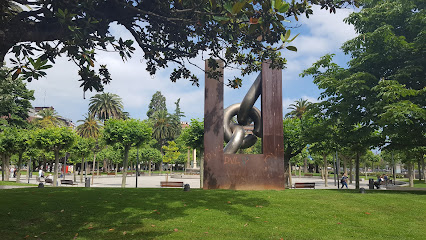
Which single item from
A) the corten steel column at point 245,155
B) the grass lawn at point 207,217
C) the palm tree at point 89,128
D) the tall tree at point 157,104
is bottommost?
the grass lawn at point 207,217

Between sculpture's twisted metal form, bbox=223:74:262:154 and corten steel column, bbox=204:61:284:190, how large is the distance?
0.87 m

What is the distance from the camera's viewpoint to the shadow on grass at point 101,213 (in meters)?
7.05

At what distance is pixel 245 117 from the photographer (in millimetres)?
17062

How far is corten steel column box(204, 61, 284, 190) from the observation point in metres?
15.2

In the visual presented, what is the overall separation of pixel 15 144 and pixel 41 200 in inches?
811

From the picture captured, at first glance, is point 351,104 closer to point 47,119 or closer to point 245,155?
Result: point 245,155

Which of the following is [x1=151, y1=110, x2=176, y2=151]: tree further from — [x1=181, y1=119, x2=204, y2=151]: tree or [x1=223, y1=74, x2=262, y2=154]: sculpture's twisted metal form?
[x1=223, y1=74, x2=262, y2=154]: sculpture's twisted metal form

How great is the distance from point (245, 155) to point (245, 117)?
2545 mm

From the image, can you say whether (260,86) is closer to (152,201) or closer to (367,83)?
(367,83)

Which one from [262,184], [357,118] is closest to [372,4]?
[357,118]

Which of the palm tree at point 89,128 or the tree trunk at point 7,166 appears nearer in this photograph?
the tree trunk at point 7,166

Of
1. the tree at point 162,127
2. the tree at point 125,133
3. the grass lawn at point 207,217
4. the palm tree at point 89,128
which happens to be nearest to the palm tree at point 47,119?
the palm tree at point 89,128

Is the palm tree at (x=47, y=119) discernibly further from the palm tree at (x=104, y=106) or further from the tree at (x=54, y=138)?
the tree at (x=54, y=138)

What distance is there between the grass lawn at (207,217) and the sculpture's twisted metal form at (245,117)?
507cm
